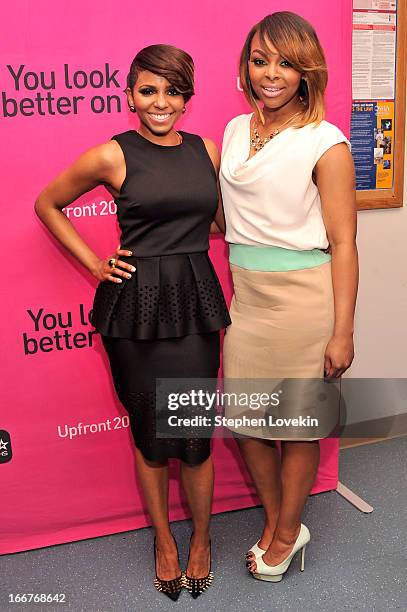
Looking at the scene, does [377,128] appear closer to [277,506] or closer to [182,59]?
[182,59]

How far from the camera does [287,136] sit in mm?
Result: 1666

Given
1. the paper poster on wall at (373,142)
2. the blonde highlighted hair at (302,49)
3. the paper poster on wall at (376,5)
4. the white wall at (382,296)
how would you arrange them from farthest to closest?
the white wall at (382,296), the paper poster on wall at (373,142), the paper poster on wall at (376,5), the blonde highlighted hair at (302,49)

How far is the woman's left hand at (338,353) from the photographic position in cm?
176

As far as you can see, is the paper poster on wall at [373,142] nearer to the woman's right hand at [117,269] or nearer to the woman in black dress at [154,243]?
the woman in black dress at [154,243]

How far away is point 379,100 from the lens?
2580 millimetres

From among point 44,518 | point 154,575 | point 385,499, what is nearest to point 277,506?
point 154,575

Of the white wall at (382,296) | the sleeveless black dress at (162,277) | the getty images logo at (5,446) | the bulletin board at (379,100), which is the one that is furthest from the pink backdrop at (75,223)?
the white wall at (382,296)

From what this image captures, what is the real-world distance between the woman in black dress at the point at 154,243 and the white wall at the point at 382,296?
110cm

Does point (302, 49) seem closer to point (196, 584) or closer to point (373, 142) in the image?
point (373, 142)

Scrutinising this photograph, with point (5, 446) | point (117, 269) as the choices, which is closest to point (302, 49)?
point (117, 269)

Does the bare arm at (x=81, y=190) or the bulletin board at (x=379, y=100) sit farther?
the bulletin board at (x=379, y=100)

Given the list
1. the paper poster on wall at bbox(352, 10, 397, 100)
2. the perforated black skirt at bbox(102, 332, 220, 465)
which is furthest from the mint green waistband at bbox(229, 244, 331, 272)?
the paper poster on wall at bbox(352, 10, 397, 100)

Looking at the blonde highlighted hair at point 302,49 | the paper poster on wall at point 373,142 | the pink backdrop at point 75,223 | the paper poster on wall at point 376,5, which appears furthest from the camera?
the paper poster on wall at point 373,142

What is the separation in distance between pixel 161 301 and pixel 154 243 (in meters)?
0.15
